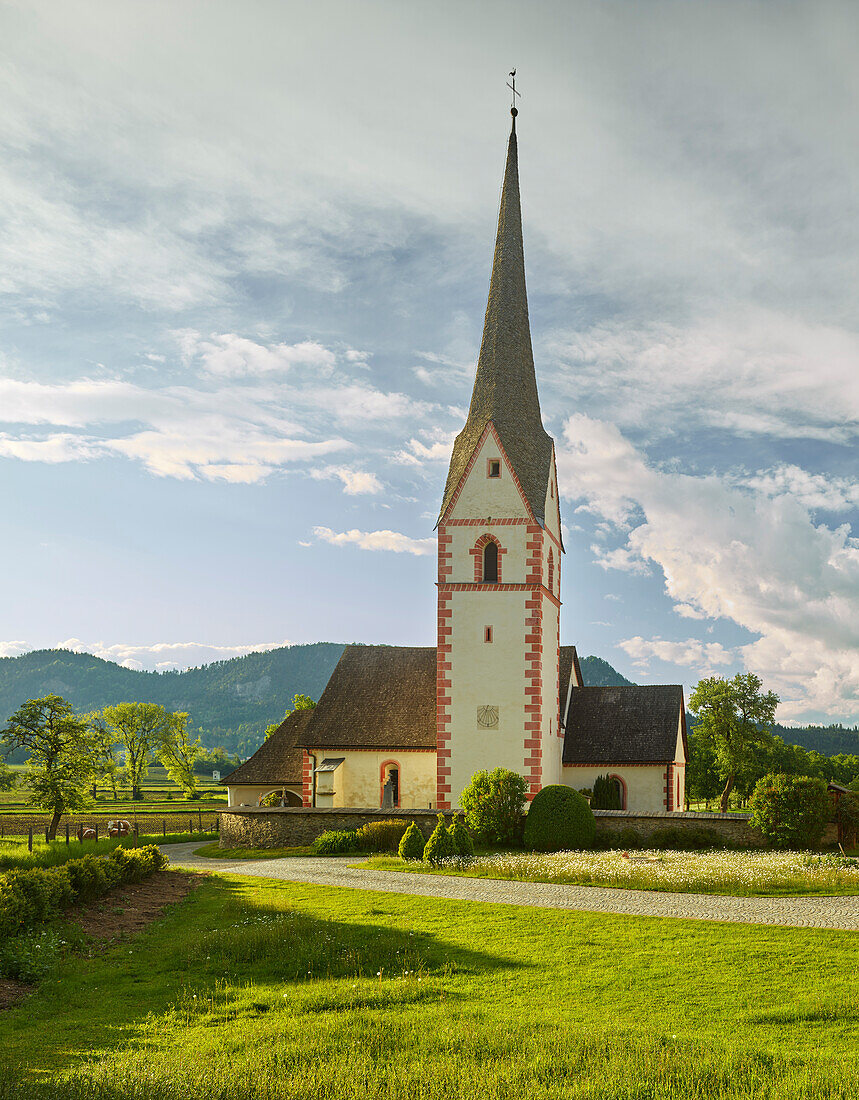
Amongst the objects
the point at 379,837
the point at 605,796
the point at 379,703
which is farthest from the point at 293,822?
the point at 605,796

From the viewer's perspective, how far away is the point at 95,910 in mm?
18438

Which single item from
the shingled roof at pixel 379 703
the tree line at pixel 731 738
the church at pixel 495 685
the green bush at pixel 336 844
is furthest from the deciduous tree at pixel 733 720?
the green bush at pixel 336 844

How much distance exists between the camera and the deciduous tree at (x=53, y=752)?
3753 centimetres

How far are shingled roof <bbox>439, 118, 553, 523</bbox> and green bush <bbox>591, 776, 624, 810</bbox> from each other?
11341 mm

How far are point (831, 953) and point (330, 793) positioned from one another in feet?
82.6

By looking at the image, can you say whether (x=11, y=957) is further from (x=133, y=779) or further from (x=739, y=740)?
(x=133, y=779)

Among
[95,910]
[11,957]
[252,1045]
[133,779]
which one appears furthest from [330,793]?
[133,779]

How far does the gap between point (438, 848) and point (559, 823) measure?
17.7 ft

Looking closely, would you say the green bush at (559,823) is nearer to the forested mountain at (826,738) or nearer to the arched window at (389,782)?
the arched window at (389,782)

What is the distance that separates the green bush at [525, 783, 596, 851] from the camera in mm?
29141

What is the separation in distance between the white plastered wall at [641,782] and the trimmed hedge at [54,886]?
21.5 meters

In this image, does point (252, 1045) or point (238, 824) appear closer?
point (252, 1045)

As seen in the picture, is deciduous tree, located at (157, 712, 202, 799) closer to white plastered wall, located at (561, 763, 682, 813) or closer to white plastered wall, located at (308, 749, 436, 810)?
white plastered wall, located at (308, 749, 436, 810)

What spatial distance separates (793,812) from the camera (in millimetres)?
27391
